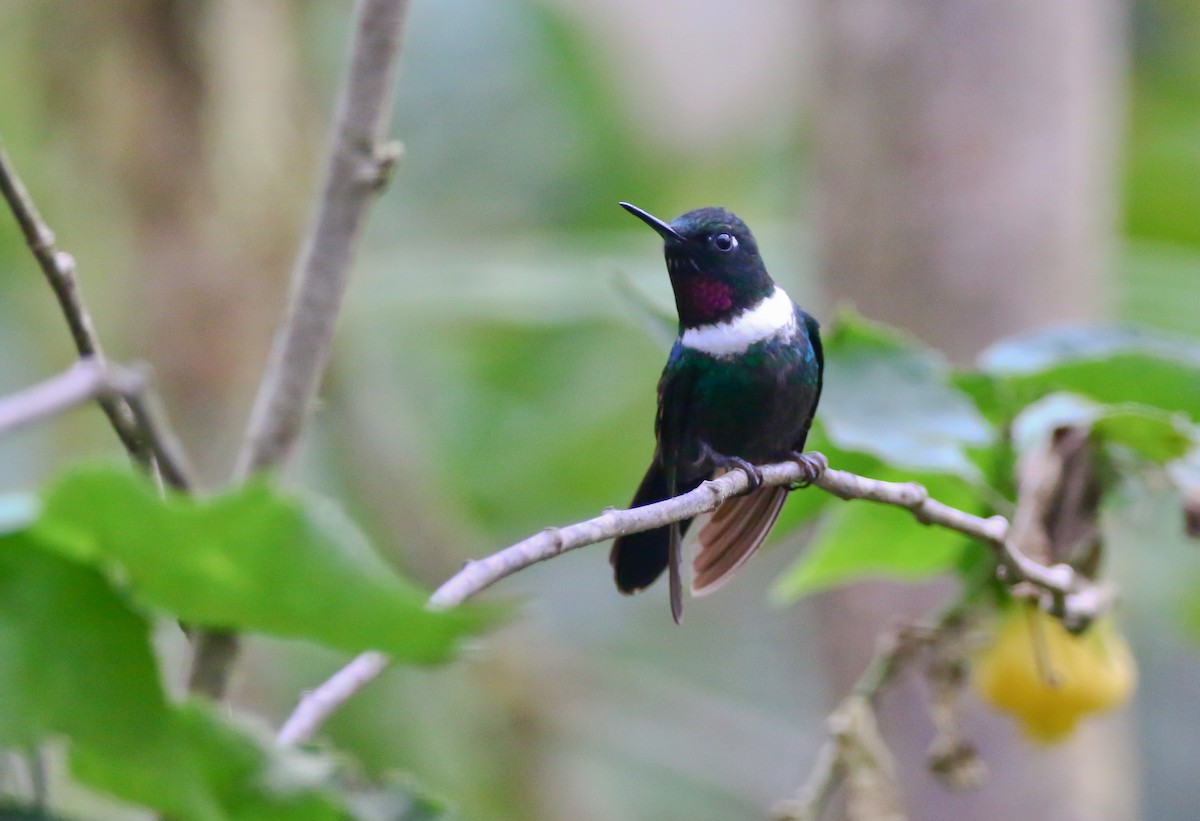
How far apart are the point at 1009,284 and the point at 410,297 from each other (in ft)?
8.59

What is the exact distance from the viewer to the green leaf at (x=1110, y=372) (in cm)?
197

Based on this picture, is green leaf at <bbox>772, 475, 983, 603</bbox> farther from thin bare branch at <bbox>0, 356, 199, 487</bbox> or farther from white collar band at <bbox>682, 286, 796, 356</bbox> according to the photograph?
thin bare branch at <bbox>0, 356, 199, 487</bbox>

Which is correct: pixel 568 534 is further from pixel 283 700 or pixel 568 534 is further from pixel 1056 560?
pixel 283 700

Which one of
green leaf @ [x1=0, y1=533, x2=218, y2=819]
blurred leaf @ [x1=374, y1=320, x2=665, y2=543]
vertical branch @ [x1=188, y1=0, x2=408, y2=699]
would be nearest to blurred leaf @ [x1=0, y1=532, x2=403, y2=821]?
green leaf @ [x1=0, y1=533, x2=218, y2=819]

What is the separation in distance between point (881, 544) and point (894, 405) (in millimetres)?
228

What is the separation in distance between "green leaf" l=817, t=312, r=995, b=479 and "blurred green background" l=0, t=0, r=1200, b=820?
301 millimetres

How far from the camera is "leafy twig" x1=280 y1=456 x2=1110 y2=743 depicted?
943 mm

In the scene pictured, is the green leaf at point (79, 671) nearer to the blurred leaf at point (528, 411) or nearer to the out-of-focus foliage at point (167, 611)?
the out-of-focus foliage at point (167, 611)

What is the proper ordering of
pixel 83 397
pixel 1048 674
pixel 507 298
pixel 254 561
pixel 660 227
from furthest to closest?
pixel 507 298 → pixel 660 227 → pixel 1048 674 → pixel 254 561 → pixel 83 397

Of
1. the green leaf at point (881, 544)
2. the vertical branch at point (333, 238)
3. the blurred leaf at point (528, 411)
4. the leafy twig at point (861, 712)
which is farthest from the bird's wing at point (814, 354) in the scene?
the blurred leaf at point (528, 411)

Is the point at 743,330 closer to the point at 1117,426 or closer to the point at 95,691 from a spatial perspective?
the point at 1117,426

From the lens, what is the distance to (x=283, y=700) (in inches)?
190

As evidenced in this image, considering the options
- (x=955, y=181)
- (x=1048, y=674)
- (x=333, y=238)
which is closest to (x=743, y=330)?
(x=1048, y=674)

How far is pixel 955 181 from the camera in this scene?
3.83 meters
